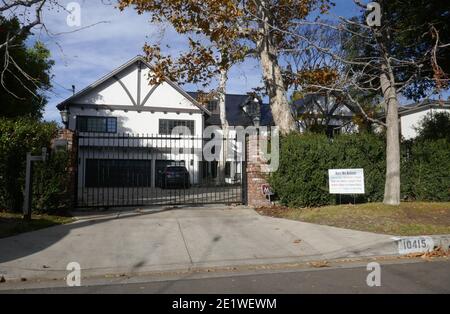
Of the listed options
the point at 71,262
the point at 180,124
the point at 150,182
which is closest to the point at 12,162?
the point at 71,262

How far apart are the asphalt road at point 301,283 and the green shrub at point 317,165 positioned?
18.4ft

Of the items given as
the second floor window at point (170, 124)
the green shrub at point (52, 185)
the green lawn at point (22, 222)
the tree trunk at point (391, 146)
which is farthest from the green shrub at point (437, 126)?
the second floor window at point (170, 124)

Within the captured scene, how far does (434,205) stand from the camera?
1248cm

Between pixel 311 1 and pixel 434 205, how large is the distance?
9.03 meters

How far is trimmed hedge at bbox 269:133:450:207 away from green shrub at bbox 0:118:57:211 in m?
6.67

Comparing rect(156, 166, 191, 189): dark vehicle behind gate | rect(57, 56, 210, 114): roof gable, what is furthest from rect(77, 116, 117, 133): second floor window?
rect(156, 166, 191, 189): dark vehicle behind gate

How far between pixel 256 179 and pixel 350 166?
280cm

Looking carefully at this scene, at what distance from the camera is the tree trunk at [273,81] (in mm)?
15484

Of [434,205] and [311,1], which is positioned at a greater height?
[311,1]

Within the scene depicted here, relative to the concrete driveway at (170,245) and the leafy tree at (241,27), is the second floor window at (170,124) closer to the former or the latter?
the leafy tree at (241,27)

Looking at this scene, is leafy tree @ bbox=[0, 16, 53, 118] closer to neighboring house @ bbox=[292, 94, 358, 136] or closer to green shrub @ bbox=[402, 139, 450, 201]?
green shrub @ bbox=[402, 139, 450, 201]

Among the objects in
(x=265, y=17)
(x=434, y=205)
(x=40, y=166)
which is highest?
(x=265, y=17)

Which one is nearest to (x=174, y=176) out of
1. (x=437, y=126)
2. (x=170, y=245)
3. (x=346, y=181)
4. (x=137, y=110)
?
(x=137, y=110)

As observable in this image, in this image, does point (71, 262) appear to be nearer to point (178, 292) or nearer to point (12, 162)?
point (178, 292)
